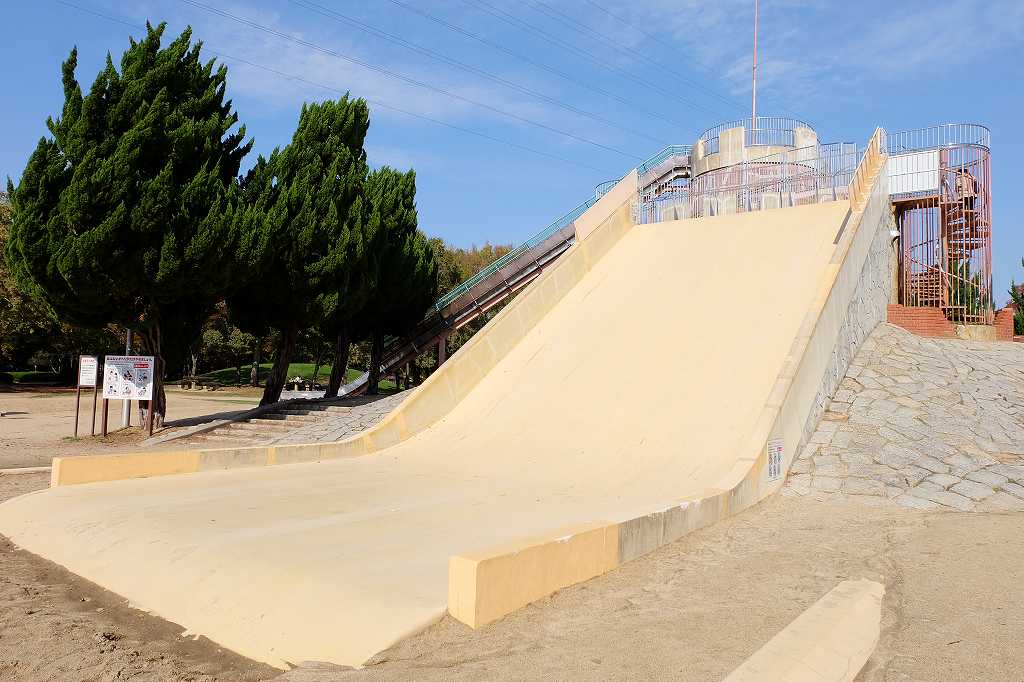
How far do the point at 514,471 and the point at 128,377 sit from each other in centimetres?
1003

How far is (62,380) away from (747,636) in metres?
44.8

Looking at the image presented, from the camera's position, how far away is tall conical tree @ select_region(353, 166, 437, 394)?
71.2 ft

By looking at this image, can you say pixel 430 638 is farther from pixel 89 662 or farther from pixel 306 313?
pixel 306 313

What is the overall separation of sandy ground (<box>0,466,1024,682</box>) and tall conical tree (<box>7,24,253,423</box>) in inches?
395

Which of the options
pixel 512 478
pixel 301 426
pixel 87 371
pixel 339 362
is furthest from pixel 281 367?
pixel 512 478

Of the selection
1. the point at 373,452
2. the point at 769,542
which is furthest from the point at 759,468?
the point at 373,452

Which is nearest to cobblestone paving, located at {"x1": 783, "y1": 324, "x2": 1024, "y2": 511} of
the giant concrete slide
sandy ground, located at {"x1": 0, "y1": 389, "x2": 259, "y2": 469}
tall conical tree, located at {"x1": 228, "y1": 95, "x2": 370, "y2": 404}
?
the giant concrete slide

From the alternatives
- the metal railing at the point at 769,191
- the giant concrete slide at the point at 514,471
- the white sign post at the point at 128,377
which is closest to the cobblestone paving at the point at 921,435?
the giant concrete slide at the point at 514,471

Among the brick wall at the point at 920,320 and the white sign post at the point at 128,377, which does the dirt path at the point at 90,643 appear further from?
the brick wall at the point at 920,320

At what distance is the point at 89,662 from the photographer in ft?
14.2

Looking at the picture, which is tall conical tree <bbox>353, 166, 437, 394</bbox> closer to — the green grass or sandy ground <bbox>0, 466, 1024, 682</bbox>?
sandy ground <bbox>0, 466, 1024, 682</bbox>

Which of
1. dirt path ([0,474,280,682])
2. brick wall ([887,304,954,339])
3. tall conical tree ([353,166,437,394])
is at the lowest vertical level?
dirt path ([0,474,280,682])

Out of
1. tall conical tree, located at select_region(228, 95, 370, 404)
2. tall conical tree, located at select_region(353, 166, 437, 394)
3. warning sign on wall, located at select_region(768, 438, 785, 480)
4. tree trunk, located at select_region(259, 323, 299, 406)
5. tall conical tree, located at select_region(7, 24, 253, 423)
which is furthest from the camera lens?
tall conical tree, located at select_region(353, 166, 437, 394)

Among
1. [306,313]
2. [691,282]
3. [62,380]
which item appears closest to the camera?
[691,282]
